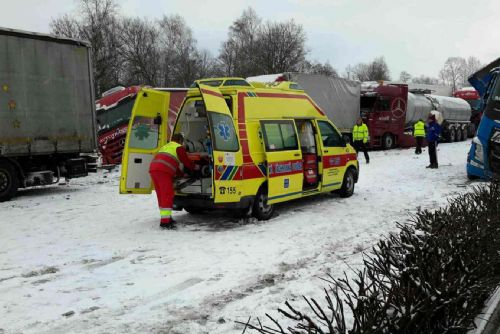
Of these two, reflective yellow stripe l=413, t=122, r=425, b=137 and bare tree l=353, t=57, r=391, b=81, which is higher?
bare tree l=353, t=57, r=391, b=81

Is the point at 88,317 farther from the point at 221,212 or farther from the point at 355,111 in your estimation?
the point at 355,111

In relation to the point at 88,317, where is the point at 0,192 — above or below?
above

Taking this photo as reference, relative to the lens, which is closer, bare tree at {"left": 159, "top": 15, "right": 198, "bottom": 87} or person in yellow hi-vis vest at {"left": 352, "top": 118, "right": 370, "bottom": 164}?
person in yellow hi-vis vest at {"left": 352, "top": 118, "right": 370, "bottom": 164}

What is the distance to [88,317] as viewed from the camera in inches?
170

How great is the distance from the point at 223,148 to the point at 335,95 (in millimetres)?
15724

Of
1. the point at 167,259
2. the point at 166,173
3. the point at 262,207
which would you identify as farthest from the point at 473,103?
the point at 167,259

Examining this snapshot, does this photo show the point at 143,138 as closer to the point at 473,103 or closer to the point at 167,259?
the point at 167,259

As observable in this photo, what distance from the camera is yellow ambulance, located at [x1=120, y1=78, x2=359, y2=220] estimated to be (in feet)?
25.4

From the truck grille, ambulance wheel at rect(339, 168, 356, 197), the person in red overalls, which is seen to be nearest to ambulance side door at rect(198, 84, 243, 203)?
the person in red overalls

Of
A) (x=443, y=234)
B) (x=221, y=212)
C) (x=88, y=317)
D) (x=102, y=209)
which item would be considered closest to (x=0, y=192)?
(x=102, y=209)

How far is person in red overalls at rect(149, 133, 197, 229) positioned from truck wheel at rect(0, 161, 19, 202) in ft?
18.1

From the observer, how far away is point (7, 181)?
11.6 m

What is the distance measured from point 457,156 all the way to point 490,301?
1726 cm

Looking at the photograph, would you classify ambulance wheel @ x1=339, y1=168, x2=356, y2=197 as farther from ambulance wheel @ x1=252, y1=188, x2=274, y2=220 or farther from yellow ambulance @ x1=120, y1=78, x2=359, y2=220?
ambulance wheel @ x1=252, y1=188, x2=274, y2=220
